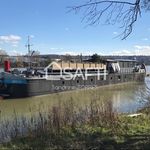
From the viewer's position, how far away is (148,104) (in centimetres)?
1664

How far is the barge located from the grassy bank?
80.3ft

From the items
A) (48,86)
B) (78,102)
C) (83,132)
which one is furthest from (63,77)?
(83,132)

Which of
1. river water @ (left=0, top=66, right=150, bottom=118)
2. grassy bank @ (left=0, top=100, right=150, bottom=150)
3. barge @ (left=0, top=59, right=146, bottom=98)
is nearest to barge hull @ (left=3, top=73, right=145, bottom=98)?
barge @ (left=0, top=59, right=146, bottom=98)

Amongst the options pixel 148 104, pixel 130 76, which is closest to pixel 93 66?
pixel 130 76

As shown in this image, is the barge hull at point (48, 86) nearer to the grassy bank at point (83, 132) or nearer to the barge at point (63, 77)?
the barge at point (63, 77)

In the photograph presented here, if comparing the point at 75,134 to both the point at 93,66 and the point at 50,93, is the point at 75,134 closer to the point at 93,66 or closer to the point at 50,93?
the point at 50,93

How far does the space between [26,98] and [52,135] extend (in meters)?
26.3

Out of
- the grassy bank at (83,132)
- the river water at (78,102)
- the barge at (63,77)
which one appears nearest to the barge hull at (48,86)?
the barge at (63,77)

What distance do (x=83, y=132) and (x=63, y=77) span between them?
3335 cm

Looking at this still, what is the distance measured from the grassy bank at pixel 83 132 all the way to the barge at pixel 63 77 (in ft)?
80.3

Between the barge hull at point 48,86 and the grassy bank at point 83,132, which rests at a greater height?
the grassy bank at point 83,132

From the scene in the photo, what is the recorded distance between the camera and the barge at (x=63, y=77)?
Answer: 37.5m

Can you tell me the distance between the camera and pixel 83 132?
1036 centimetres

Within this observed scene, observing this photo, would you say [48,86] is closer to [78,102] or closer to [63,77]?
[63,77]
